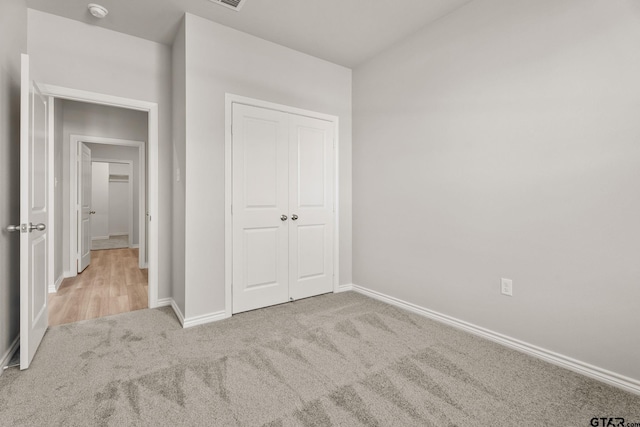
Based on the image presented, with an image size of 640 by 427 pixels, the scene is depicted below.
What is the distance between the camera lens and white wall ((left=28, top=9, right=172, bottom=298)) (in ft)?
8.47

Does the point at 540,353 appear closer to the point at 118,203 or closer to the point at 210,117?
the point at 210,117

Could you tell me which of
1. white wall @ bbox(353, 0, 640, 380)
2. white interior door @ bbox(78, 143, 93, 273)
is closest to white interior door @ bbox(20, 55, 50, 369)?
white interior door @ bbox(78, 143, 93, 273)

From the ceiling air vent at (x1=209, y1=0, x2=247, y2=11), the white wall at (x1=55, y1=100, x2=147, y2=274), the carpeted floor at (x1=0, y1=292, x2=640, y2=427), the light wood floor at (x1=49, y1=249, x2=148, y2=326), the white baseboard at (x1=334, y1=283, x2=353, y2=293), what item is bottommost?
the carpeted floor at (x1=0, y1=292, x2=640, y2=427)

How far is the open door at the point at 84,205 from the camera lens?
4430mm

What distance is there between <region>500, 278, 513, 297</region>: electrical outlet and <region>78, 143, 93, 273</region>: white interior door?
209 inches

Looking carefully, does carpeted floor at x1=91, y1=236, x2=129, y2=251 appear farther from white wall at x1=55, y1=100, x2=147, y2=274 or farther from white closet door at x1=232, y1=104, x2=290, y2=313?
white closet door at x1=232, y1=104, x2=290, y2=313

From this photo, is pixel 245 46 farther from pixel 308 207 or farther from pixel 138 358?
pixel 138 358

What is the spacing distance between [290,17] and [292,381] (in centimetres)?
285

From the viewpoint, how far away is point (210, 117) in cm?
272

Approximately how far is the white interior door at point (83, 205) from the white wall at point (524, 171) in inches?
174

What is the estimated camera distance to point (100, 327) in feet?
8.37

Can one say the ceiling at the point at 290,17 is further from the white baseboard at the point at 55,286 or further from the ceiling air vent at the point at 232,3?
the white baseboard at the point at 55,286

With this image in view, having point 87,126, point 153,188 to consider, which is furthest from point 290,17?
point 87,126

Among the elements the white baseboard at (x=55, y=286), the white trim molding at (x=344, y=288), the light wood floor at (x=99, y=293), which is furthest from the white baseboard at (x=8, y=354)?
the white trim molding at (x=344, y=288)
